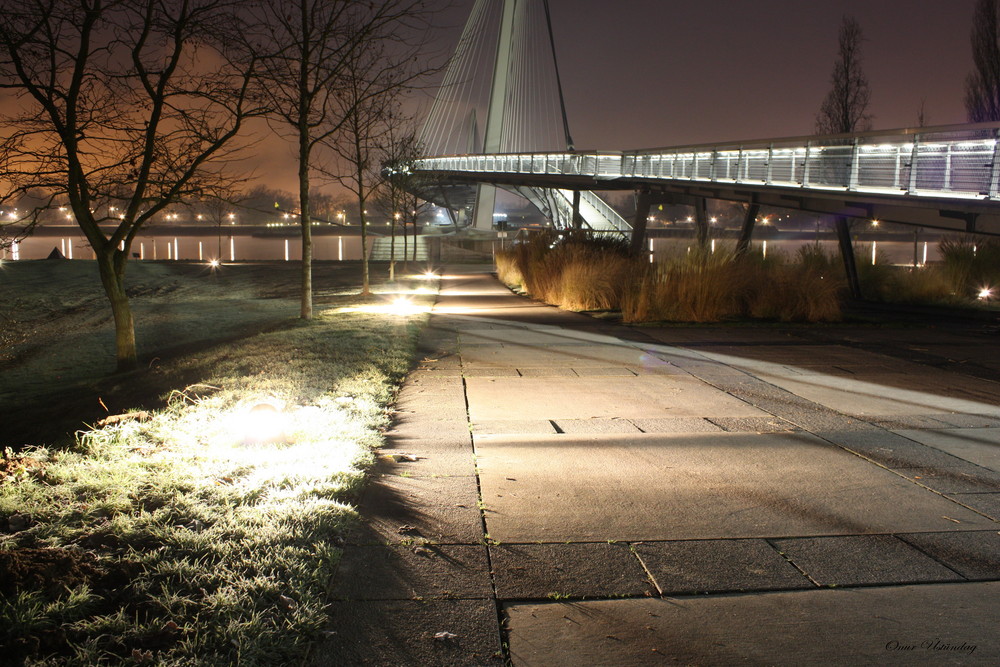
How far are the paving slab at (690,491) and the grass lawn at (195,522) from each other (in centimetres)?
109

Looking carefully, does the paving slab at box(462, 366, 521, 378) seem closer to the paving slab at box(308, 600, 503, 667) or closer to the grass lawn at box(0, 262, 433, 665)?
the grass lawn at box(0, 262, 433, 665)

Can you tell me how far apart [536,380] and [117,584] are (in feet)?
19.9

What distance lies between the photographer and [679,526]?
4156 millimetres

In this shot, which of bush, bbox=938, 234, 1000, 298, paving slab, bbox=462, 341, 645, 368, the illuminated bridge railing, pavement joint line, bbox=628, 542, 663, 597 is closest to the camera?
pavement joint line, bbox=628, 542, 663, 597

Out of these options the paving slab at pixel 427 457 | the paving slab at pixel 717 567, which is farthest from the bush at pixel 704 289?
the paving slab at pixel 717 567

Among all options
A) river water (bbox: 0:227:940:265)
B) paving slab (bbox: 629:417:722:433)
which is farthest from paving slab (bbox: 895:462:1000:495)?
river water (bbox: 0:227:940:265)

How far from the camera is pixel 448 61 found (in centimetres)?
1253

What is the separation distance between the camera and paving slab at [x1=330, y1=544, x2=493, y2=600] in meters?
3.28

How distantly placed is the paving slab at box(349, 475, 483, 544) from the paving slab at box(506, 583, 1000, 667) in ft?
3.05

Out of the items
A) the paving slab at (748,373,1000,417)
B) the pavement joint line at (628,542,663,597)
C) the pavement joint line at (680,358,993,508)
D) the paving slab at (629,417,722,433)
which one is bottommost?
the paving slab at (629,417,722,433)

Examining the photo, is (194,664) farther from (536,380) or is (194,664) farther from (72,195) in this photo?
(72,195)

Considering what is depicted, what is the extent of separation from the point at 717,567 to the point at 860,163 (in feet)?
53.4

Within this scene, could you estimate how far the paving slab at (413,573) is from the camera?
3.28 metres

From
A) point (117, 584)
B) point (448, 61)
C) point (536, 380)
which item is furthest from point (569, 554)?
point (448, 61)
